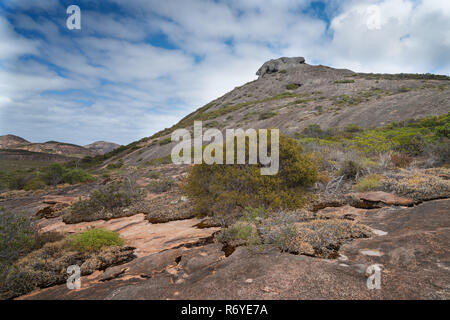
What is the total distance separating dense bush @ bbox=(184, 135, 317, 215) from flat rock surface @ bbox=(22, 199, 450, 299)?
1878mm

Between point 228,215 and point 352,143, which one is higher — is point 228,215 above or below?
below

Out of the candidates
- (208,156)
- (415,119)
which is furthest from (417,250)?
(415,119)

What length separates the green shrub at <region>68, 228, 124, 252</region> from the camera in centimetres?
407

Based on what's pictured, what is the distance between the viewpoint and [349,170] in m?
7.04

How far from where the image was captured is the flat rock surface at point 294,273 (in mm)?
2043

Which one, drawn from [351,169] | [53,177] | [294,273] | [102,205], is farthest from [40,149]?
[294,273]

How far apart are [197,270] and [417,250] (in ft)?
9.15

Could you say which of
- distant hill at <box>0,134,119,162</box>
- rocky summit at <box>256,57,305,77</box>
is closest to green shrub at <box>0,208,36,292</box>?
distant hill at <box>0,134,119,162</box>

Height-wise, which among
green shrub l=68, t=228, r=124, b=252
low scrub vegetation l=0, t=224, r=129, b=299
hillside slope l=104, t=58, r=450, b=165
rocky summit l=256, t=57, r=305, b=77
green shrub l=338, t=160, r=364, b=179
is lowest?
low scrub vegetation l=0, t=224, r=129, b=299

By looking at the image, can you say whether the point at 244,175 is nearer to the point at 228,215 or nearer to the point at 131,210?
the point at 228,215

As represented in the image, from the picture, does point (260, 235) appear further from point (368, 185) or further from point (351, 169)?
point (351, 169)

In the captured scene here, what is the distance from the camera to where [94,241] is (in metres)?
4.14

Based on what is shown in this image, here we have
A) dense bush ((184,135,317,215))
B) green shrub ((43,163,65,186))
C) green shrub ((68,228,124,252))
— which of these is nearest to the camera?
green shrub ((68,228,124,252))

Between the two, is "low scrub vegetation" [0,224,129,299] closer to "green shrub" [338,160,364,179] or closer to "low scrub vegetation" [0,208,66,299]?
"low scrub vegetation" [0,208,66,299]
